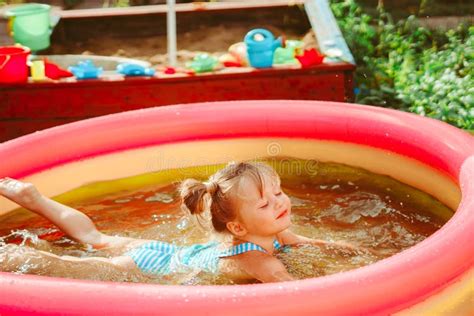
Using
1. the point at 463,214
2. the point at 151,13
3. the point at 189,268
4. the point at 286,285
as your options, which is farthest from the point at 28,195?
the point at 151,13

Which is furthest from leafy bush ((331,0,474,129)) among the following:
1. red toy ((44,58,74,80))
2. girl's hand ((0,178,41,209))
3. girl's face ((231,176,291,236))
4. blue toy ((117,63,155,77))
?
girl's hand ((0,178,41,209))

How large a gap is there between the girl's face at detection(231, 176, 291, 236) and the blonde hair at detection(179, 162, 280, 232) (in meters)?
0.01

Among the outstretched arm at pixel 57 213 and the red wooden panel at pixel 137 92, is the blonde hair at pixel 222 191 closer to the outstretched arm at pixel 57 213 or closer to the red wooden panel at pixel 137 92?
the outstretched arm at pixel 57 213

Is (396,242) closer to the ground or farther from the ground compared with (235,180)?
closer to the ground

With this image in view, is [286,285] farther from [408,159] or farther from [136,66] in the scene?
[136,66]

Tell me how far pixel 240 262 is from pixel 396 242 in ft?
1.91

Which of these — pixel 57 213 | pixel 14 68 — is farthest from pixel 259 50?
pixel 57 213

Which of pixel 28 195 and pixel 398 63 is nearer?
pixel 28 195

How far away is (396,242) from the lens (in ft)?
9.77

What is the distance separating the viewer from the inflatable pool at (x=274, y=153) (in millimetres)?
2041

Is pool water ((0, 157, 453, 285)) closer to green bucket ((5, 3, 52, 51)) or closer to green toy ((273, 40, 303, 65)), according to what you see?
green toy ((273, 40, 303, 65))

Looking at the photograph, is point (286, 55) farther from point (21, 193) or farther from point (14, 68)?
point (21, 193)

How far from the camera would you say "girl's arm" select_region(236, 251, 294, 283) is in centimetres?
261

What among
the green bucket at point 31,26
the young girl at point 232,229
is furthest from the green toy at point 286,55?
the young girl at point 232,229
